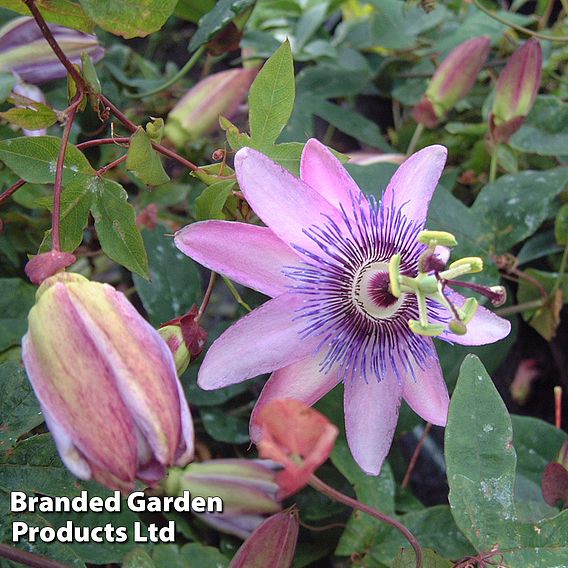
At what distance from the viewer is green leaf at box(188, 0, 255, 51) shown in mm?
961

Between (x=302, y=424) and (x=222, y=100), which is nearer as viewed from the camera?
(x=302, y=424)

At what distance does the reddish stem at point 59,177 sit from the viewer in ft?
2.05

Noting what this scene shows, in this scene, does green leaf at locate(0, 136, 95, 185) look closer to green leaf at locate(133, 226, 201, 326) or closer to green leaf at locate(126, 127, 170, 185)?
green leaf at locate(126, 127, 170, 185)

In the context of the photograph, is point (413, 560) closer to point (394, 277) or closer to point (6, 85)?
point (394, 277)

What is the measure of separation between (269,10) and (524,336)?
2.91 ft

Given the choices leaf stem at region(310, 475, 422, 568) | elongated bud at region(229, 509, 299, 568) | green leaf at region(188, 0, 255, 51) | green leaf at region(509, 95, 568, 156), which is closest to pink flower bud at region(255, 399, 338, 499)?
leaf stem at region(310, 475, 422, 568)

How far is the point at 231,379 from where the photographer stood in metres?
0.68

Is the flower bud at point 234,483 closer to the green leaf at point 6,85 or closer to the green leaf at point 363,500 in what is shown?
the green leaf at point 363,500

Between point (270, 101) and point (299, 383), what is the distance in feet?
1.00

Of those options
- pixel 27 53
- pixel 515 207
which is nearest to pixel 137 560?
pixel 27 53

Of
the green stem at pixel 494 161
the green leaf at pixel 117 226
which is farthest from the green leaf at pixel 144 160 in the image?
the green stem at pixel 494 161

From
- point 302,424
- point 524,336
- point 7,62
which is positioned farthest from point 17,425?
point 524,336

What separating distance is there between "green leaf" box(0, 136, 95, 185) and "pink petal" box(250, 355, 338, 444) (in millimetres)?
295

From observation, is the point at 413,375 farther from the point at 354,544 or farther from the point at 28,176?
the point at 28,176
